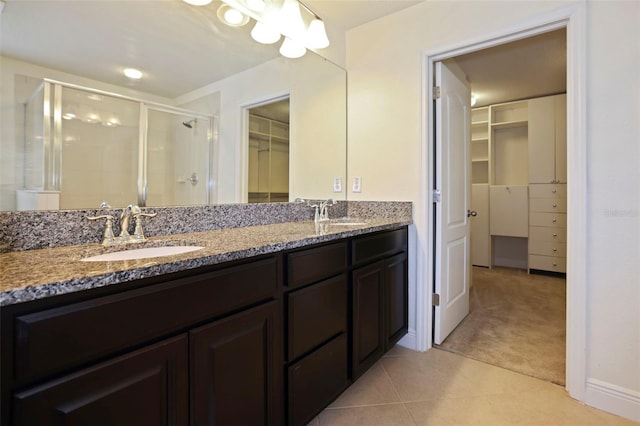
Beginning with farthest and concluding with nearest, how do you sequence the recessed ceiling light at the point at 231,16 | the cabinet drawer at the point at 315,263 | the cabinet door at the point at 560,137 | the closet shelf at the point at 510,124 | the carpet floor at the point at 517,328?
1. the closet shelf at the point at 510,124
2. the cabinet door at the point at 560,137
3. the carpet floor at the point at 517,328
4. the recessed ceiling light at the point at 231,16
5. the cabinet drawer at the point at 315,263

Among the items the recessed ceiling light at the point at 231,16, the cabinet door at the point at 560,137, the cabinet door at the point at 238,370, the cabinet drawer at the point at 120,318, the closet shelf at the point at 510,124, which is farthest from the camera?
the closet shelf at the point at 510,124

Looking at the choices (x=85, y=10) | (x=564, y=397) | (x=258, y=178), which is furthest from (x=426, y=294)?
(x=85, y=10)

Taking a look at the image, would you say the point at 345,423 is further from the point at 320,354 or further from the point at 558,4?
the point at 558,4

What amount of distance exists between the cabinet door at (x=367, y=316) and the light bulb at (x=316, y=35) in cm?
149

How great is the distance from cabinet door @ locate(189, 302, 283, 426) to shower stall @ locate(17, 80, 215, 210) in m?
0.69

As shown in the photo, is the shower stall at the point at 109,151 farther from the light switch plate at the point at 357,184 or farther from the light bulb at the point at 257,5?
the light switch plate at the point at 357,184

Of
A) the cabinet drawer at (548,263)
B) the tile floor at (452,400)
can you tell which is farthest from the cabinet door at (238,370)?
the cabinet drawer at (548,263)

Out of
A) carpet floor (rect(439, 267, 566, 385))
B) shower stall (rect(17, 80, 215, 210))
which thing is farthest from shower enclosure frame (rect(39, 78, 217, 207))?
carpet floor (rect(439, 267, 566, 385))

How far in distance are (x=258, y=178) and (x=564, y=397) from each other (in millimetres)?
1995

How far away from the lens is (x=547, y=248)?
13.0ft

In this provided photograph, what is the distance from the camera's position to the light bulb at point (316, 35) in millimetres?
2043

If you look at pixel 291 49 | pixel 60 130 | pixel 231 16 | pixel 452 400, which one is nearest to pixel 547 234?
pixel 452 400

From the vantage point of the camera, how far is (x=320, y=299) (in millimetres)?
1353

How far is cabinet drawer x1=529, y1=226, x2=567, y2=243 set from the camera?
3855 mm
